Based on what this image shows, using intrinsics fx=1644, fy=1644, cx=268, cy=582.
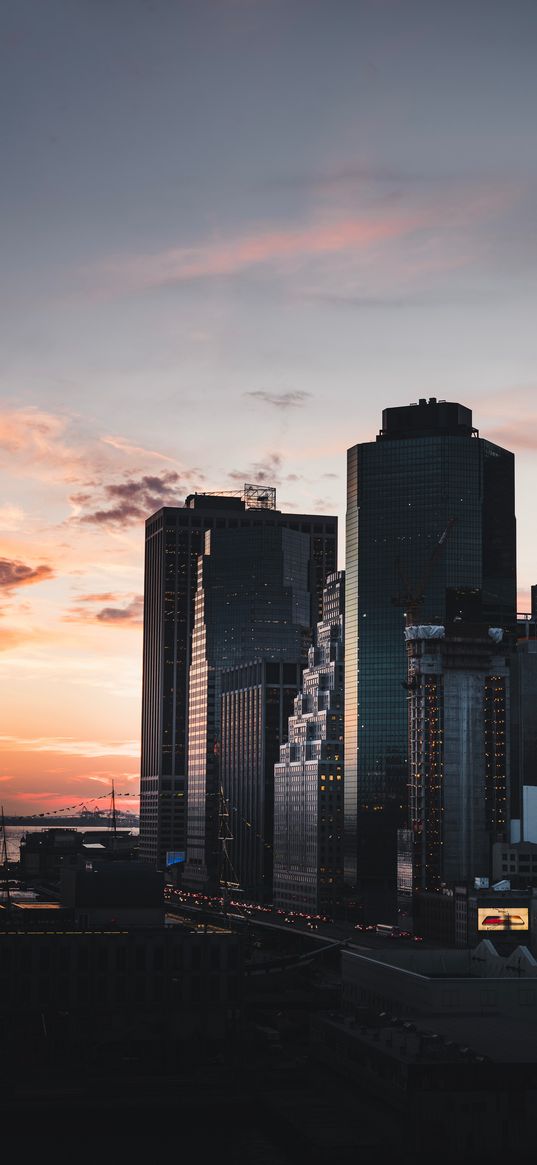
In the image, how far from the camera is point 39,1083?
198m

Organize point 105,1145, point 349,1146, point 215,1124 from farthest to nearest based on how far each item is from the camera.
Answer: point 215,1124
point 105,1145
point 349,1146

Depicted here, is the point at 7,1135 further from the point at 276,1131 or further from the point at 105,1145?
the point at 276,1131

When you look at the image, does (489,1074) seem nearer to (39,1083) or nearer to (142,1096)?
(142,1096)

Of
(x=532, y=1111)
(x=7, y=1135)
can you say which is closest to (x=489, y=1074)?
(x=532, y=1111)

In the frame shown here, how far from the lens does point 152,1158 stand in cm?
17175

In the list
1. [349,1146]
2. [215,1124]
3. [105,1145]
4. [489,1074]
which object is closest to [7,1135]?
[105,1145]

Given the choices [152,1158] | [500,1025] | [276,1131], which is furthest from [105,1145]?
[500,1025]

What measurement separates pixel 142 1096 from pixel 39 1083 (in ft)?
43.4

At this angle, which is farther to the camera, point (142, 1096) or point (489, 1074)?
point (142, 1096)

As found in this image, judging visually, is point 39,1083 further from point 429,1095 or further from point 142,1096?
point 429,1095

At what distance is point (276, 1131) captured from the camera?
183 meters

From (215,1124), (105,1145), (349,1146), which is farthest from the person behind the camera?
(215,1124)

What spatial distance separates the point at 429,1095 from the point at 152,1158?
1186 inches

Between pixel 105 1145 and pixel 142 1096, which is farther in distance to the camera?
pixel 142 1096
